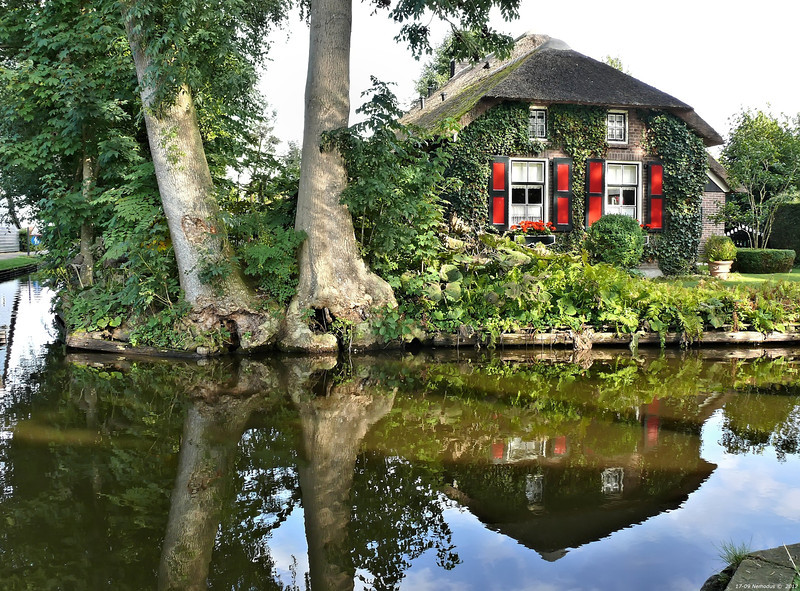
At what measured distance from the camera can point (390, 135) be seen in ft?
28.9

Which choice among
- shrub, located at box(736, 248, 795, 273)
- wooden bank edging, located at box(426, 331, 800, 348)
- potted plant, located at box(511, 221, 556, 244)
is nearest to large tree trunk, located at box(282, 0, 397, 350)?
wooden bank edging, located at box(426, 331, 800, 348)

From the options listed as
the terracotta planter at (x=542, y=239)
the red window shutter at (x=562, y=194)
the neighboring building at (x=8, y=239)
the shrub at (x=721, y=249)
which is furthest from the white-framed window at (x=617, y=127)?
the neighboring building at (x=8, y=239)

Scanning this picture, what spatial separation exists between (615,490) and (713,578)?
3.42 ft

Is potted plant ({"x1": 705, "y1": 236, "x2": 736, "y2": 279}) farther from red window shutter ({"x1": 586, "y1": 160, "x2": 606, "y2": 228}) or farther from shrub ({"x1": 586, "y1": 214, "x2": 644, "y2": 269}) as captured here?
red window shutter ({"x1": 586, "y1": 160, "x2": 606, "y2": 228})

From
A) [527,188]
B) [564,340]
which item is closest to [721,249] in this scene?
[527,188]

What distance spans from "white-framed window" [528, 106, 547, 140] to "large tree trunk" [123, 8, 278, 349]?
1033cm

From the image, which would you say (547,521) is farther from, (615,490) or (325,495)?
(325,495)

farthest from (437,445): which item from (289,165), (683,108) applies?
(683,108)

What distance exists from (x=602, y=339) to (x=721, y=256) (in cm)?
892

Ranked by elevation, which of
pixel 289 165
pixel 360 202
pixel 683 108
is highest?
pixel 683 108

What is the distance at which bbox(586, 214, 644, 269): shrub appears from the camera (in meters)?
15.2

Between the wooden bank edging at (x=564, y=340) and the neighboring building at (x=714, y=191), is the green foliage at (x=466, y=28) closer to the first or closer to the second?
the wooden bank edging at (x=564, y=340)

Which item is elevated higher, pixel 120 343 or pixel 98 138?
pixel 98 138

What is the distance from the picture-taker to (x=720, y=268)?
16.5m
